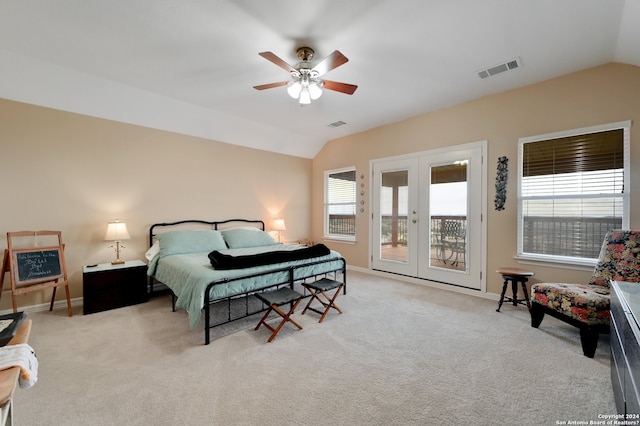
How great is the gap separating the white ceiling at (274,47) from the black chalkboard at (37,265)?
186 cm

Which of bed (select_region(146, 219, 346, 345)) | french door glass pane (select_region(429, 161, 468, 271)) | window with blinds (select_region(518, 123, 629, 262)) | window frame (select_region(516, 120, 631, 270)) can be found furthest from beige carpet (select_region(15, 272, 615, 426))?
french door glass pane (select_region(429, 161, 468, 271))

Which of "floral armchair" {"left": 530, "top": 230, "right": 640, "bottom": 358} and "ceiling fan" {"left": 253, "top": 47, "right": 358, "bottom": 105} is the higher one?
"ceiling fan" {"left": 253, "top": 47, "right": 358, "bottom": 105}

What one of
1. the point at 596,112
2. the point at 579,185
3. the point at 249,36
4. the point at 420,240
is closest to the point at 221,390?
the point at 249,36

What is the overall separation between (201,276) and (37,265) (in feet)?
7.30

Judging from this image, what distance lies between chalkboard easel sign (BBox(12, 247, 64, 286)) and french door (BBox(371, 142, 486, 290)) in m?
4.76

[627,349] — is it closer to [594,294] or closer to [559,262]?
[594,294]

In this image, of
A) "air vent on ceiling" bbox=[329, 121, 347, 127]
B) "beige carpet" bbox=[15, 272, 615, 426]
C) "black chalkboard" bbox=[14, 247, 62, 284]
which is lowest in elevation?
"beige carpet" bbox=[15, 272, 615, 426]

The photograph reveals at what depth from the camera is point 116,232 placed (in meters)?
3.52

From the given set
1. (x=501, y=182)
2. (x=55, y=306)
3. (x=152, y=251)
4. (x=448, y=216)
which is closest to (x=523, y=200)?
(x=501, y=182)

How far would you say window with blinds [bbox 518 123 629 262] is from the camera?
9.71ft

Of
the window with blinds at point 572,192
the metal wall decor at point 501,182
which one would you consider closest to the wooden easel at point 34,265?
the metal wall decor at point 501,182

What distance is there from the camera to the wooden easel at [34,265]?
2904 millimetres

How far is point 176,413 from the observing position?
5.39 ft

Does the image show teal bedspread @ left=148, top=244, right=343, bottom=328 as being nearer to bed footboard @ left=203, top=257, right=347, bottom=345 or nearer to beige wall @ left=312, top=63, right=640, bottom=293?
bed footboard @ left=203, top=257, right=347, bottom=345
